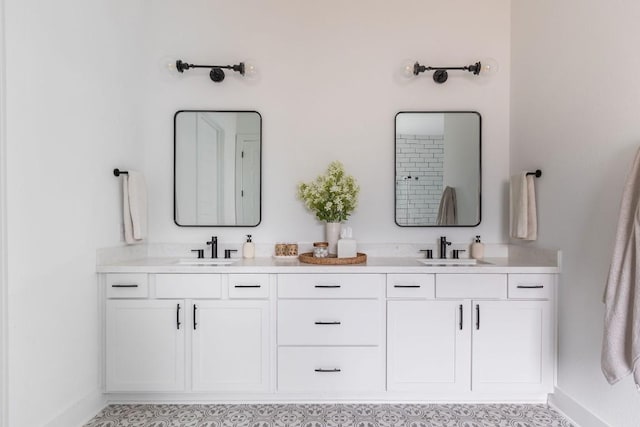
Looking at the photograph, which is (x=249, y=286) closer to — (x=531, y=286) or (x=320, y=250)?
(x=320, y=250)

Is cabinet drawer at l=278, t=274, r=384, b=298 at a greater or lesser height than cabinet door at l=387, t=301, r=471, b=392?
greater

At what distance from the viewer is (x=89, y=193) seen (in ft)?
6.79

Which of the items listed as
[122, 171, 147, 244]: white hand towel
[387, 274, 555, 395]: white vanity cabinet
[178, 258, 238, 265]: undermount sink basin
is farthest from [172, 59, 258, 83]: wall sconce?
[387, 274, 555, 395]: white vanity cabinet

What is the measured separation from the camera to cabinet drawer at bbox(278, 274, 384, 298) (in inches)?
84.1

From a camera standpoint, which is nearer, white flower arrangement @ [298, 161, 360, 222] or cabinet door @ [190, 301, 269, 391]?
cabinet door @ [190, 301, 269, 391]

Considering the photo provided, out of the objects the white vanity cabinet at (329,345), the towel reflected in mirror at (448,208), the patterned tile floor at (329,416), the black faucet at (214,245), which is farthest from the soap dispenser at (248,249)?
the towel reflected in mirror at (448,208)

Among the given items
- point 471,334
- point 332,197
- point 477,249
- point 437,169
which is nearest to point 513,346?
point 471,334

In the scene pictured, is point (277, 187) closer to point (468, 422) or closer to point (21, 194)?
point (21, 194)

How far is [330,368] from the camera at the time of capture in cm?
212

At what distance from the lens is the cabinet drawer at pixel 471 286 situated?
213 cm

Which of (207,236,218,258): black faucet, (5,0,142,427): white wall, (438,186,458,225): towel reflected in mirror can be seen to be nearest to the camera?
(5,0,142,427): white wall

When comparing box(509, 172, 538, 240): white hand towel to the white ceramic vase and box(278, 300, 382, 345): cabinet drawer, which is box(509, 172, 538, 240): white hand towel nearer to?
box(278, 300, 382, 345): cabinet drawer

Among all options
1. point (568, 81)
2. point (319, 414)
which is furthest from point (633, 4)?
point (319, 414)

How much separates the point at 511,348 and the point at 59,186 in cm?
283
